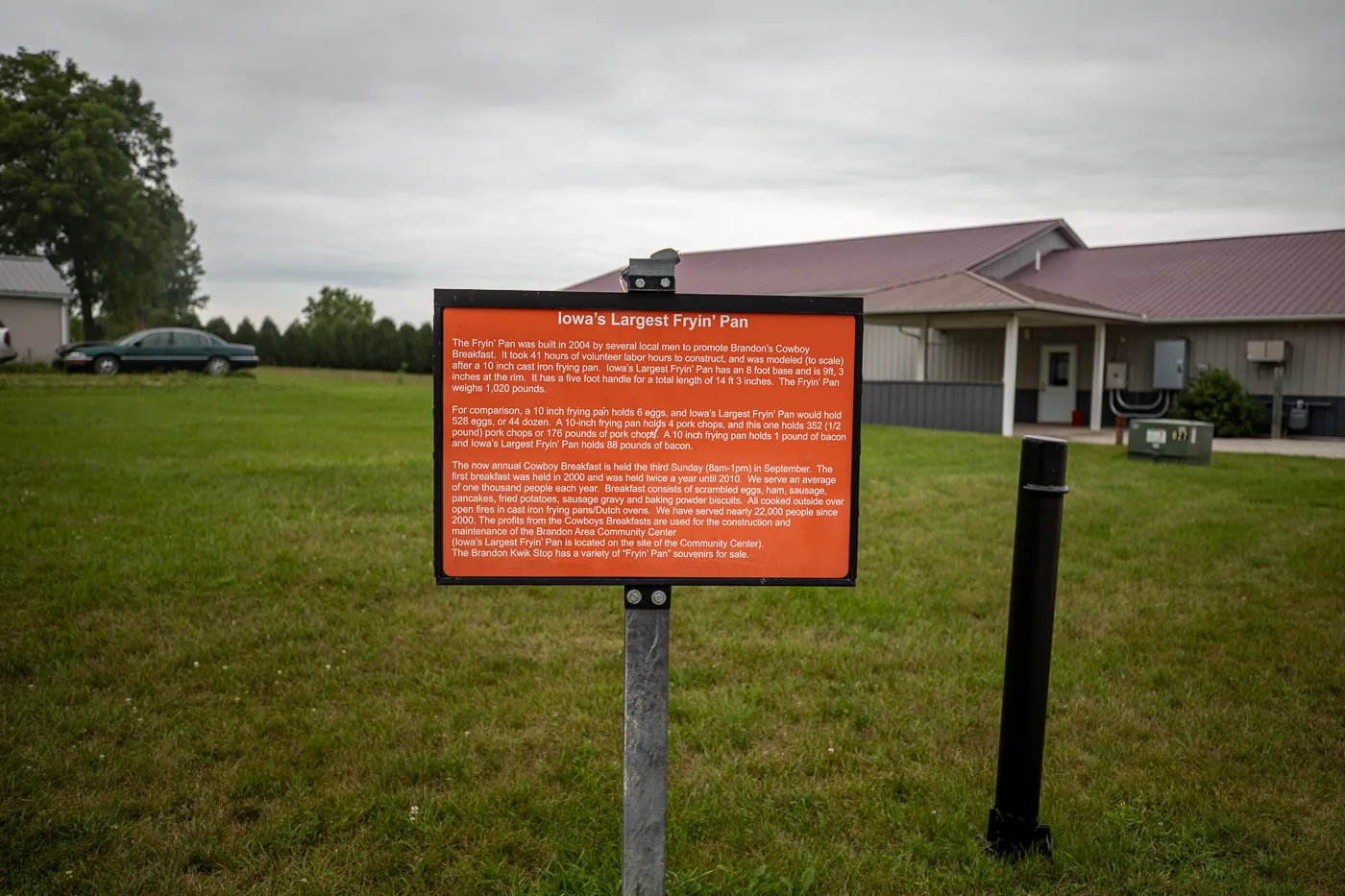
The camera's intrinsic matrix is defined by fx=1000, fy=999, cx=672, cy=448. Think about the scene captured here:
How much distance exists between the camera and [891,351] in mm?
26969

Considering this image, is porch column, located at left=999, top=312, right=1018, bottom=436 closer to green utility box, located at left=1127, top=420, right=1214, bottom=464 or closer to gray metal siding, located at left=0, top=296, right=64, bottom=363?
green utility box, located at left=1127, top=420, right=1214, bottom=464

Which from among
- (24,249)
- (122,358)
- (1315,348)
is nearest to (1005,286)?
(1315,348)

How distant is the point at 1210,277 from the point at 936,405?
29.3 ft

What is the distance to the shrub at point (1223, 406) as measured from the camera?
21.0m

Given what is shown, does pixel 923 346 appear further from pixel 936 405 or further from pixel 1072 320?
pixel 1072 320

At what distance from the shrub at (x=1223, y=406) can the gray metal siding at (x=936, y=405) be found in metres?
4.52

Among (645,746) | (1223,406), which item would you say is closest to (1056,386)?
(1223,406)

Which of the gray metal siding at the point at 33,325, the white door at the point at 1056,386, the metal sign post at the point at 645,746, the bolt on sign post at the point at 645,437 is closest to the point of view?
the bolt on sign post at the point at 645,437

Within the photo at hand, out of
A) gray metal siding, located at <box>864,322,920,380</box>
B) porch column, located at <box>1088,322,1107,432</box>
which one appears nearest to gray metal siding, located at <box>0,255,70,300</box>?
gray metal siding, located at <box>864,322,920,380</box>

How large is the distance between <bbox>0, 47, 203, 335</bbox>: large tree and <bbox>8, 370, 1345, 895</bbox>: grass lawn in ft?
162

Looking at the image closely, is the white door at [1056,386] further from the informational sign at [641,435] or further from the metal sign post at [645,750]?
the metal sign post at [645,750]

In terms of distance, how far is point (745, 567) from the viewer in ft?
9.38

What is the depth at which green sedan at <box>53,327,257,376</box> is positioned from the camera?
3131cm

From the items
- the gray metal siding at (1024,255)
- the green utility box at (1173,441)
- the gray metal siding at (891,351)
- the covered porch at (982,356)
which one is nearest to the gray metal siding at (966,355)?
the covered porch at (982,356)
